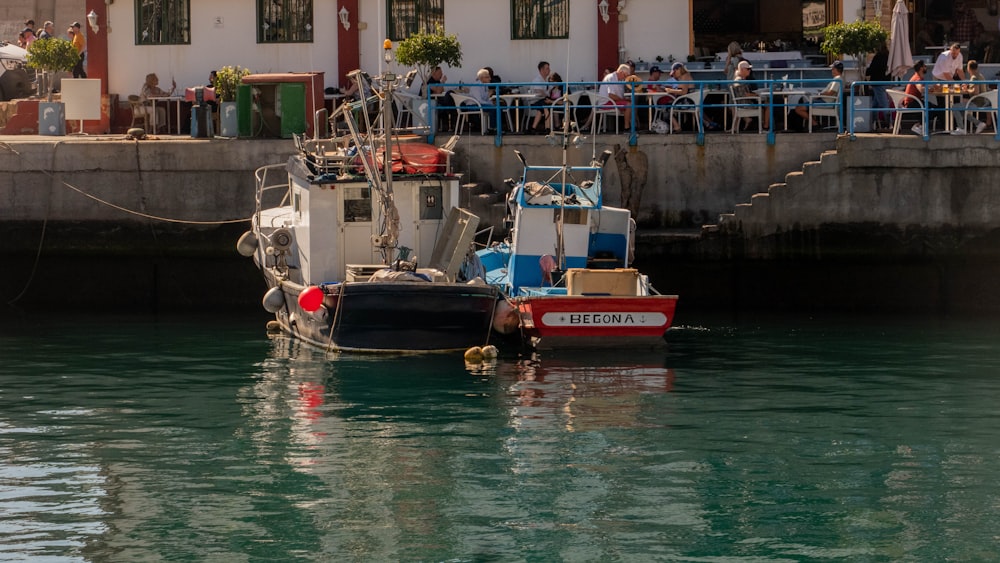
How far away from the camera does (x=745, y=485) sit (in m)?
13.7

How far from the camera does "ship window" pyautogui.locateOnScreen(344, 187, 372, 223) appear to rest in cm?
2117

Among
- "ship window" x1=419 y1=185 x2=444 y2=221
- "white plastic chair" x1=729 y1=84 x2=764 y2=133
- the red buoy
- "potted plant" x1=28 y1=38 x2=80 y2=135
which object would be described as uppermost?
"potted plant" x1=28 y1=38 x2=80 y2=135

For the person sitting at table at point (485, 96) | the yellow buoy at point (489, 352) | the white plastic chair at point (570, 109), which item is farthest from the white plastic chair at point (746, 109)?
the yellow buoy at point (489, 352)

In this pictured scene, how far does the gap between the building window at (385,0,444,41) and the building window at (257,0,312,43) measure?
1.54 m

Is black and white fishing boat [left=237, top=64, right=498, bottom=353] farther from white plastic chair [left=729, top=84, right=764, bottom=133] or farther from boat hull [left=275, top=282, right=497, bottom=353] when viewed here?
white plastic chair [left=729, top=84, right=764, bottom=133]

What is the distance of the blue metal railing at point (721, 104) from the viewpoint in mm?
23547

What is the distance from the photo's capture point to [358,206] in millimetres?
21219

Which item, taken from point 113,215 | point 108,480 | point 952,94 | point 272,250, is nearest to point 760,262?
point 952,94

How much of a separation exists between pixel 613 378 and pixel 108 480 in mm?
6758

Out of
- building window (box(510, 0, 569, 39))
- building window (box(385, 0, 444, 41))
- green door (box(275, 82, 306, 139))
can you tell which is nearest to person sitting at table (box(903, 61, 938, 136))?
building window (box(510, 0, 569, 39))

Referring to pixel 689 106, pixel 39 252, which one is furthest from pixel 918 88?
pixel 39 252

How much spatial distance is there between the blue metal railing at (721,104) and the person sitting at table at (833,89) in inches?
4.5

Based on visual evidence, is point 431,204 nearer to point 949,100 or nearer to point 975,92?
point 949,100

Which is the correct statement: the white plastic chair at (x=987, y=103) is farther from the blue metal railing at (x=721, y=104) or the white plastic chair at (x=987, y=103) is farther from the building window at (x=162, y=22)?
the building window at (x=162, y=22)
